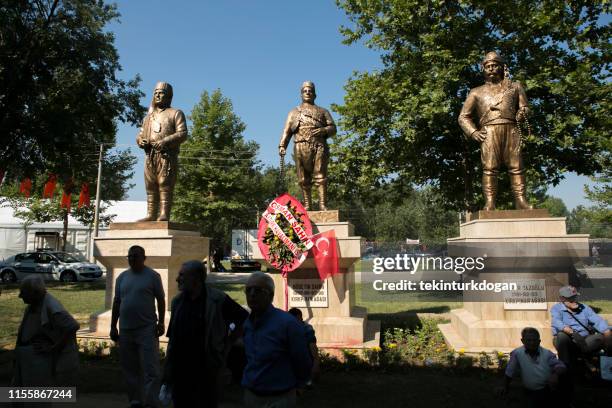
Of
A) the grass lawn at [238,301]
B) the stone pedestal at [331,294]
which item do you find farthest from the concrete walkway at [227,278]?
the stone pedestal at [331,294]

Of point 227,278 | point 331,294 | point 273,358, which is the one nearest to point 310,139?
point 331,294

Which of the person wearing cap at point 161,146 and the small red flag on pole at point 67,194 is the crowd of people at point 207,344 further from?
the small red flag on pole at point 67,194

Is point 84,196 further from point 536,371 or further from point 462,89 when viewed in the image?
point 536,371

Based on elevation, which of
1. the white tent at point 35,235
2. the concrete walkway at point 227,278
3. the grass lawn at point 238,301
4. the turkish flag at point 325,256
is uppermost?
the white tent at point 35,235

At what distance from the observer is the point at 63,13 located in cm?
1709

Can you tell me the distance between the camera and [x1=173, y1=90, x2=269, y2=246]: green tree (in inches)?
1217

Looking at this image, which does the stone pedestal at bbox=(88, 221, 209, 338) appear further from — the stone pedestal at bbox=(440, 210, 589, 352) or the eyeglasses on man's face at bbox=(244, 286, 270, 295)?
the eyeglasses on man's face at bbox=(244, 286, 270, 295)

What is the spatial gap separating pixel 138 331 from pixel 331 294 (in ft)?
11.6

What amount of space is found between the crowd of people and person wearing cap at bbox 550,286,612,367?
0.01 metres

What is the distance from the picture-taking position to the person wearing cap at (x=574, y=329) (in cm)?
561

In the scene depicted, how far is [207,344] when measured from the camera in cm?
343

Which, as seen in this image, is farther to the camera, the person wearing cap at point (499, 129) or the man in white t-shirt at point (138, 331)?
the person wearing cap at point (499, 129)

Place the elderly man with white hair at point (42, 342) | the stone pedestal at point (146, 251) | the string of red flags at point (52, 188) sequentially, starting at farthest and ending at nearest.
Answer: the string of red flags at point (52, 188), the stone pedestal at point (146, 251), the elderly man with white hair at point (42, 342)

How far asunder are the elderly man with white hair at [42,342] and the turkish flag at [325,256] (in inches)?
162
